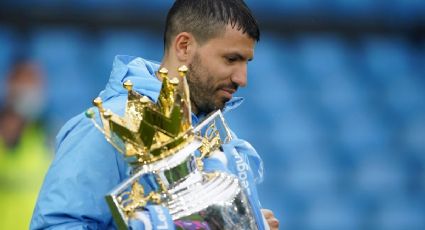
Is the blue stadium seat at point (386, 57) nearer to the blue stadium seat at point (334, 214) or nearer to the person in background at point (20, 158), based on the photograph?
the blue stadium seat at point (334, 214)

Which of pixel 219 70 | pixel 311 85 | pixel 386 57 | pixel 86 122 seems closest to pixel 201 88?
pixel 219 70

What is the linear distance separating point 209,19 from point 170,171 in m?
0.51

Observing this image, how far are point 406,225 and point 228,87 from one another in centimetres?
387

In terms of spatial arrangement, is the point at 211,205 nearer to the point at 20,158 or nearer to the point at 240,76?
the point at 240,76

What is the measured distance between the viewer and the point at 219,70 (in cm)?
240

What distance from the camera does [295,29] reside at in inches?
240

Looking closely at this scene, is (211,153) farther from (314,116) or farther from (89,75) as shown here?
(314,116)

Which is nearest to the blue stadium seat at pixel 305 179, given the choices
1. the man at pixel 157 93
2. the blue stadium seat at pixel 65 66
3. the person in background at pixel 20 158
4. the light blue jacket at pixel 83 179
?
the blue stadium seat at pixel 65 66

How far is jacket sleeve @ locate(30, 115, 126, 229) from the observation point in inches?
84.7

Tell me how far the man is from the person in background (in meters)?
2.04

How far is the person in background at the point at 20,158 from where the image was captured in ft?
14.6

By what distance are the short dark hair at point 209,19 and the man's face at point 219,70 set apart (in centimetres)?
2

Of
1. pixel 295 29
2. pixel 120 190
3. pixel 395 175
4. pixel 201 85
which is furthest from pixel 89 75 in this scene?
pixel 120 190

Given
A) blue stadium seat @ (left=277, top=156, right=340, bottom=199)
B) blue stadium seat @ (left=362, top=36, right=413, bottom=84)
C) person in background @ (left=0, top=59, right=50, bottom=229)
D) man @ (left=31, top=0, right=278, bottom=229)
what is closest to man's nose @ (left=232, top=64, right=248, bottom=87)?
man @ (left=31, top=0, right=278, bottom=229)
